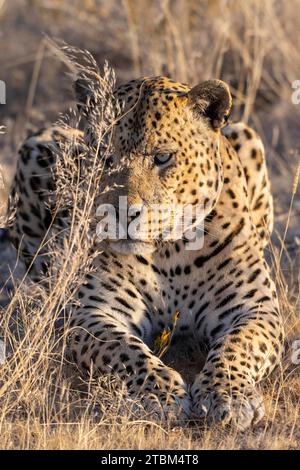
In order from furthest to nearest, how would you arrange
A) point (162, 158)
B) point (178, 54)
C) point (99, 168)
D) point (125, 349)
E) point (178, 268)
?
point (178, 54) → point (178, 268) → point (162, 158) → point (125, 349) → point (99, 168)

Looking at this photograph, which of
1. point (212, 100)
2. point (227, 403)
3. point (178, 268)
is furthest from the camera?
point (178, 268)

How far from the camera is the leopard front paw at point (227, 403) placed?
211 inches

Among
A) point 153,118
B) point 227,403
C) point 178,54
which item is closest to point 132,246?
point 153,118

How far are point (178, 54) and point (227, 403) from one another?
598 centimetres

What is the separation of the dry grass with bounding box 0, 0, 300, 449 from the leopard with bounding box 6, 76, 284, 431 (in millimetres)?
131

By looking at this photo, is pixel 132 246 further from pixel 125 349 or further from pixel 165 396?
pixel 165 396

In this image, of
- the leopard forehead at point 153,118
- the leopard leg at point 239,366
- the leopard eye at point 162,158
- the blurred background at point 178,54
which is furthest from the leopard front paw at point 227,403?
the blurred background at point 178,54

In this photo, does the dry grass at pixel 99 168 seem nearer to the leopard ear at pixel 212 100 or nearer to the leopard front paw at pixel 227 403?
the leopard front paw at pixel 227 403

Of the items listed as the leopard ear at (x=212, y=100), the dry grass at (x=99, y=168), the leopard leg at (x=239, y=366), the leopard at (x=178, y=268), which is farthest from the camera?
the leopard ear at (x=212, y=100)

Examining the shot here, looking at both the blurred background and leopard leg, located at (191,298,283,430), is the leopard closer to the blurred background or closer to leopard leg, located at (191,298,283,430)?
leopard leg, located at (191,298,283,430)

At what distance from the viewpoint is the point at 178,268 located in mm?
6508

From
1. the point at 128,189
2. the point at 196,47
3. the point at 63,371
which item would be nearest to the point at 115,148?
the point at 128,189

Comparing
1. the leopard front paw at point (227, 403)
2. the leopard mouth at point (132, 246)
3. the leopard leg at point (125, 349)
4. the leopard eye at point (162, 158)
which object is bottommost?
the leopard front paw at point (227, 403)
